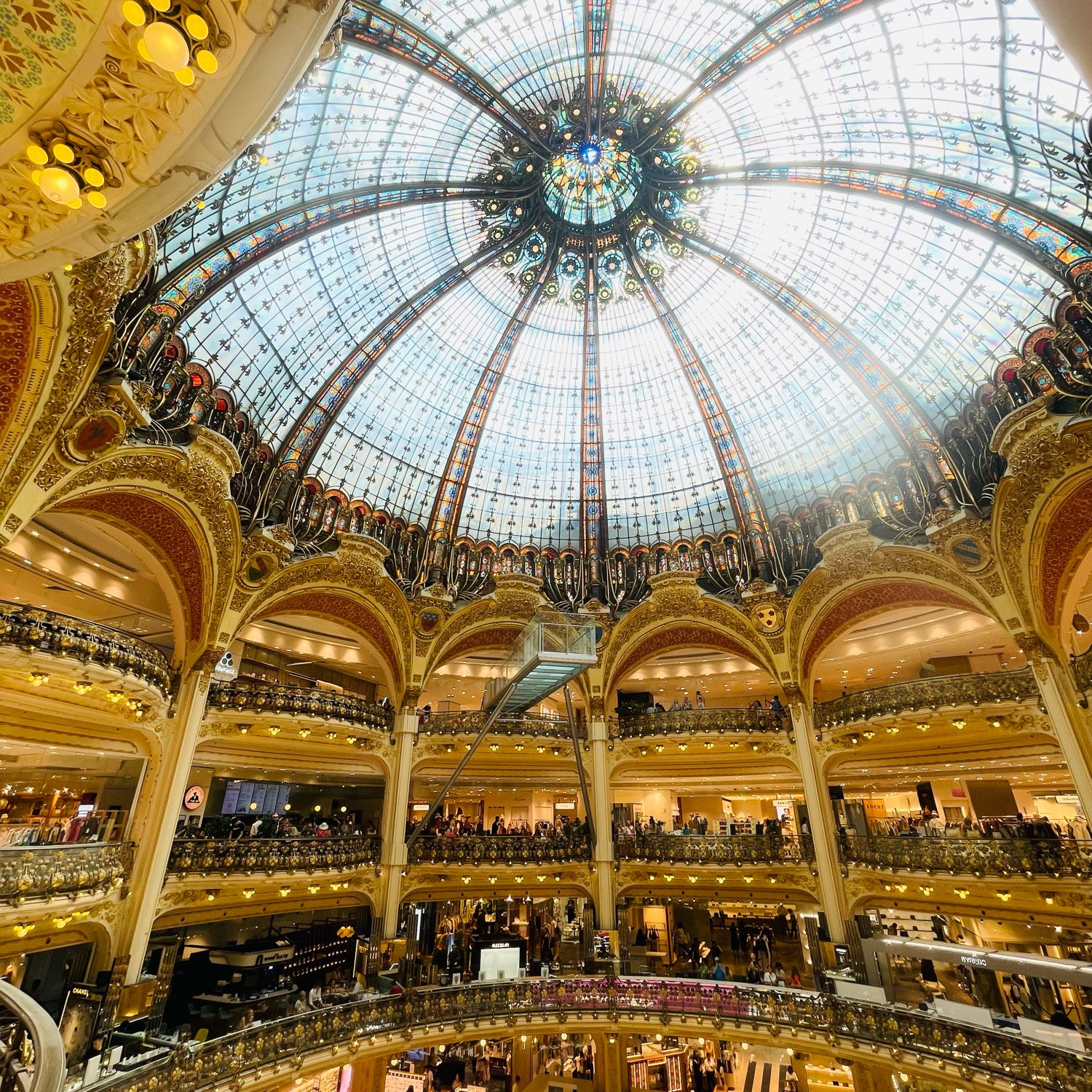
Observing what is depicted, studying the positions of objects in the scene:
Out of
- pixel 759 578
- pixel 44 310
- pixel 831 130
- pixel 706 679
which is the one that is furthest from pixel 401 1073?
pixel 831 130

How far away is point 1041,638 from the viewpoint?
2081cm

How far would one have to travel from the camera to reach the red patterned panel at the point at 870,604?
24.7 m

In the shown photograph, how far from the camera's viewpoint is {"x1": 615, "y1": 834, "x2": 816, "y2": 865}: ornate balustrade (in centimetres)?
2506

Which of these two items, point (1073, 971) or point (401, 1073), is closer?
point (1073, 971)

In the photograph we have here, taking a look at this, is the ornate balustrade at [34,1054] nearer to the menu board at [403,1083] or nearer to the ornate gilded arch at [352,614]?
the ornate gilded arch at [352,614]

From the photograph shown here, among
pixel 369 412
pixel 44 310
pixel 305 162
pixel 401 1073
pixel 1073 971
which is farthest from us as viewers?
pixel 369 412

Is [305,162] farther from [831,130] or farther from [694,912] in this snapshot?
[694,912]

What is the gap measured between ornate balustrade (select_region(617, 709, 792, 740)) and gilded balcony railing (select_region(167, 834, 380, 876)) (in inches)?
485

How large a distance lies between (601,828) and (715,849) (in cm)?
471

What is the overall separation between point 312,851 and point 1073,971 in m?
23.6

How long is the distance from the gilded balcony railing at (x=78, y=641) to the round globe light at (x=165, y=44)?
16396 millimetres

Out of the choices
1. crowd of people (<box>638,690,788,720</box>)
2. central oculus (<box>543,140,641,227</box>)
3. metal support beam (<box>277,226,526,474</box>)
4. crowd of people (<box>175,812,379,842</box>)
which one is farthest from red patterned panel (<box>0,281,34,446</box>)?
crowd of people (<box>638,690,788,720</box>)

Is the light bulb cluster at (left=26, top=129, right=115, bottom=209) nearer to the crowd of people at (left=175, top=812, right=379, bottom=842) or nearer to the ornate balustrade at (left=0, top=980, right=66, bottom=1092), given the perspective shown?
the ornate balustrade at (left=0, top=980, right=66, bottom=1092)

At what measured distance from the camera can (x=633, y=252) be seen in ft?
83.9
